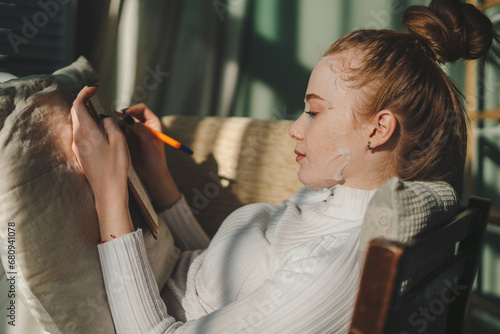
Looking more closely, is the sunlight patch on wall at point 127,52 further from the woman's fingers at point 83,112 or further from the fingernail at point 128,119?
the woman's fingers at point 83,112

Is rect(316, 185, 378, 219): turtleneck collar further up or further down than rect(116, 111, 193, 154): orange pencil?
further down

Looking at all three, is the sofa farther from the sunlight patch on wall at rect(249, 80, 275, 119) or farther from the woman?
the sunlight patch on wall at rect(249, 80, 275, 119)

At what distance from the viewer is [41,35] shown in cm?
150

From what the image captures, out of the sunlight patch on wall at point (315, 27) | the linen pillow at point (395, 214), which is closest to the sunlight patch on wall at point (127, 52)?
the sunlight patch on wall at point (315, 27)

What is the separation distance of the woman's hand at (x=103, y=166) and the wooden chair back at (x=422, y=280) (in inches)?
18.9

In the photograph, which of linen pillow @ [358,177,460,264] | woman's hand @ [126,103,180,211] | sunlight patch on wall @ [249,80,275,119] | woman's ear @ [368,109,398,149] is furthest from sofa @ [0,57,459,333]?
sunlight patch on wall @ [249,80,275,119]

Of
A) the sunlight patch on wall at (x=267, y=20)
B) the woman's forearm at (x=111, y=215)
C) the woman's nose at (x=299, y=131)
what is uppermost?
the sunlight patch on wall at (x=267, y=20)

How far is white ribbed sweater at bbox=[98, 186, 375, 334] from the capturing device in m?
0.63

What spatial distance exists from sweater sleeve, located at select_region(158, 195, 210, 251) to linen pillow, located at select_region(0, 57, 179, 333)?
40cm

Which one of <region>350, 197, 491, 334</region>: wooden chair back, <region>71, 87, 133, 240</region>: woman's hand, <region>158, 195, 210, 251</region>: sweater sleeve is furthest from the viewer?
<region>158, 195, 210, 251</region>: sweater sleeve

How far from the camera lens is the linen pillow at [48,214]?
2.03 feet

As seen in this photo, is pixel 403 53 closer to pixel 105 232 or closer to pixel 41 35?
pixel 105 232

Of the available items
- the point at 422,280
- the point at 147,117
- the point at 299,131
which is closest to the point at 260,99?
the point at 147,117

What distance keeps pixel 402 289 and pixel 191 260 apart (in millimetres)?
612
